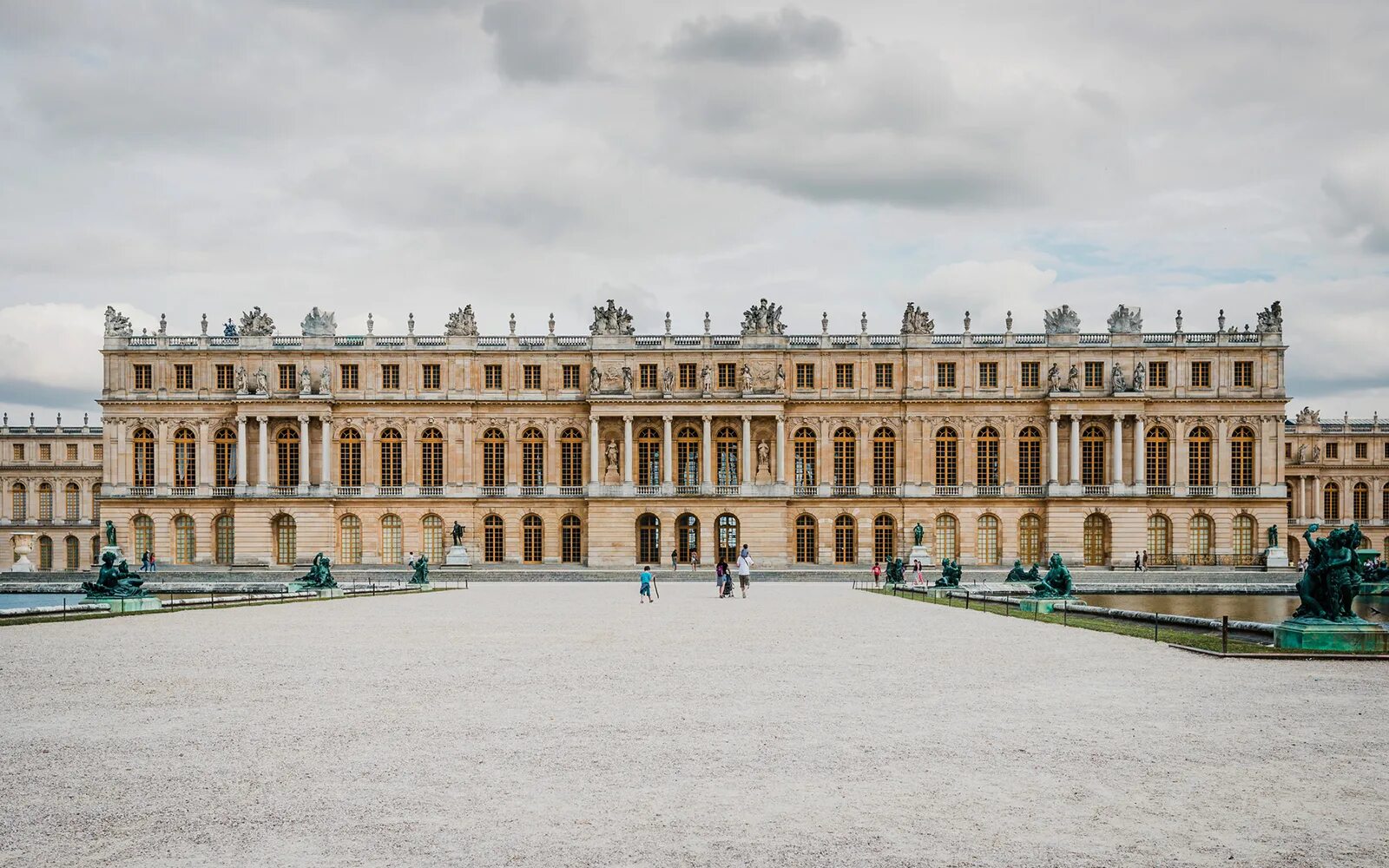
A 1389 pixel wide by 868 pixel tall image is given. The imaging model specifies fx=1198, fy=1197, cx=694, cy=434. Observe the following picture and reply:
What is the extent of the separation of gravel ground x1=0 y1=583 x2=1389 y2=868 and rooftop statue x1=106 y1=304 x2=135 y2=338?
48.7 meters

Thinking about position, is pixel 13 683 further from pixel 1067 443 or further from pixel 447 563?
pixel 1067 443

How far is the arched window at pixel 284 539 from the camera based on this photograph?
65.7m

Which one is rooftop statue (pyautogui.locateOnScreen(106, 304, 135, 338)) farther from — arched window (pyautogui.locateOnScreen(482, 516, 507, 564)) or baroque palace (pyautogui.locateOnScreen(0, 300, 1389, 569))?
arched window (pyautogui.locateOnScreen(482, 516, 507, 564))

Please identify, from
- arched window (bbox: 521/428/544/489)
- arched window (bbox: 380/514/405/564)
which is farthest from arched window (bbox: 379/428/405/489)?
arched window (bbox: 521/428/544/489)

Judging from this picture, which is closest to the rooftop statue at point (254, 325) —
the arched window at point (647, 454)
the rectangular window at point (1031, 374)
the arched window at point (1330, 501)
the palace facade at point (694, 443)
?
the palace facade at point (694, 443)

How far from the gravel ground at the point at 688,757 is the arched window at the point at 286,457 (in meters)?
45.0

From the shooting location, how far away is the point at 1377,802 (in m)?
10.0

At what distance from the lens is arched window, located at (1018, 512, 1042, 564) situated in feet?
214

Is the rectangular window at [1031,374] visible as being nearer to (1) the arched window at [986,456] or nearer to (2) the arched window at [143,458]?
(1) the arched window at [986,456]

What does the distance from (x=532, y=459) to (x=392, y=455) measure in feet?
25.3

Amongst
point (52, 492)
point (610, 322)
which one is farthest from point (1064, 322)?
point (52, 492)

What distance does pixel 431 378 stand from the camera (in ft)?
217

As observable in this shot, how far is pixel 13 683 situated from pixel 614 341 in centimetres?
4935

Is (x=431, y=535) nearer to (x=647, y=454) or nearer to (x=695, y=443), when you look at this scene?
(x=647, y=454)
